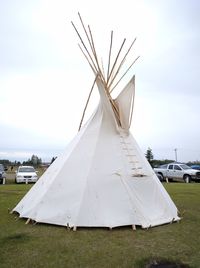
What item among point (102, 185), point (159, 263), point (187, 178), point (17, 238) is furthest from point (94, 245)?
point (187, 178)

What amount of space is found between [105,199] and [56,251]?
6.60 feet

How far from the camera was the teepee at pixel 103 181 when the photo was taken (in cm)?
696

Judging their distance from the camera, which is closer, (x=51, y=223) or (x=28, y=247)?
(x=28, y=247)

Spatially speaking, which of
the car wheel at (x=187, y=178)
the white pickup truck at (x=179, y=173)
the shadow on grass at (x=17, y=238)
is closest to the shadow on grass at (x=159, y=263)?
the shadow on grass at (x=17, y=238)

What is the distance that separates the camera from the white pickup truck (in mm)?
23406

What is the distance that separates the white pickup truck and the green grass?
53.9 feet

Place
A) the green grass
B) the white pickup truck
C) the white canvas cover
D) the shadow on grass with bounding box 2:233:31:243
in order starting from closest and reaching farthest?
the green grass < the shadow on grass with bounding box 2:233:31:243 < the white canvas cover < the white pickup truck

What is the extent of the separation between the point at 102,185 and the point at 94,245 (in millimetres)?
1822

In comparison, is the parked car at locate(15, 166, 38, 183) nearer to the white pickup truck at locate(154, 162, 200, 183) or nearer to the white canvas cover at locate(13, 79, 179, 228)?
the white pickup truck at locate(154, 162, 200, 183)

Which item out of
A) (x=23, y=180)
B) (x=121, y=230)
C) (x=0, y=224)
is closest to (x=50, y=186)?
(x=0, y=224)

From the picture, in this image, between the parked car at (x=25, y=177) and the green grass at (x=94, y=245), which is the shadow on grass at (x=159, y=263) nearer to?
the green grass at (x=94, y=245)

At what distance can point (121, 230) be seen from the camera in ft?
22.1

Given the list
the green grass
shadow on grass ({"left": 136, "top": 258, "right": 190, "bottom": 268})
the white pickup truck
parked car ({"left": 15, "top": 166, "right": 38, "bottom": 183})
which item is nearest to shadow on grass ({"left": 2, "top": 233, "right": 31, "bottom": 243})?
the green grass

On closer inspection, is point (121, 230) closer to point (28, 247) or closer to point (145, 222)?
point (145, 222)
